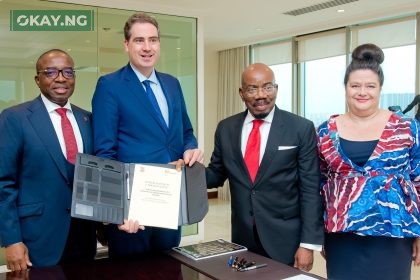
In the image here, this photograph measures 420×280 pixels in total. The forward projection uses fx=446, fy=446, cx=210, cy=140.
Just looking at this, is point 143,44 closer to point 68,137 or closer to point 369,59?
point 68,137

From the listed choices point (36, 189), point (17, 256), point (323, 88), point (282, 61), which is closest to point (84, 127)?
point (36, 189)

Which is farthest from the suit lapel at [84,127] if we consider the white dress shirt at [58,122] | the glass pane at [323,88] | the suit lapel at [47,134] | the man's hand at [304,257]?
the glass pane at [323,88]

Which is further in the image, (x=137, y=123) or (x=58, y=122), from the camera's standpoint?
(x=58, y=122)

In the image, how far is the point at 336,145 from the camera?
205 centimetres

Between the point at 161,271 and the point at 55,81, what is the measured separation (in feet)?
3.46

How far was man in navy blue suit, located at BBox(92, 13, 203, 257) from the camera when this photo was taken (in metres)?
1.89

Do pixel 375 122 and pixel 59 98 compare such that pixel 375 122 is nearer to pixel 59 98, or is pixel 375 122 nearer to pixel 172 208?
pixel 172 208

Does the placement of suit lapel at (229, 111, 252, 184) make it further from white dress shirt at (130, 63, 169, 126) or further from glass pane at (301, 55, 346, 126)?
glass pane at (301, 55, 346, 126)

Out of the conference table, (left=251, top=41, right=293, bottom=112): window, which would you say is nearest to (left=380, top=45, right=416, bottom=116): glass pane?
(left=251, top=41, right=293, bottom=112): window

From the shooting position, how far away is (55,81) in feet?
6.90

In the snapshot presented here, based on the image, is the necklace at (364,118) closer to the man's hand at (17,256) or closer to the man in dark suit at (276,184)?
the man in dark suit at (276,184)

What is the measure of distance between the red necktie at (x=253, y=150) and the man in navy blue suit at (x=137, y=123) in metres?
0.27

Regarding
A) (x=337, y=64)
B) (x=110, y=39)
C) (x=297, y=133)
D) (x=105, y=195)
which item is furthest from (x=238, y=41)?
(x=105, y=195)

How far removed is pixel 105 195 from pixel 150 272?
325mm
